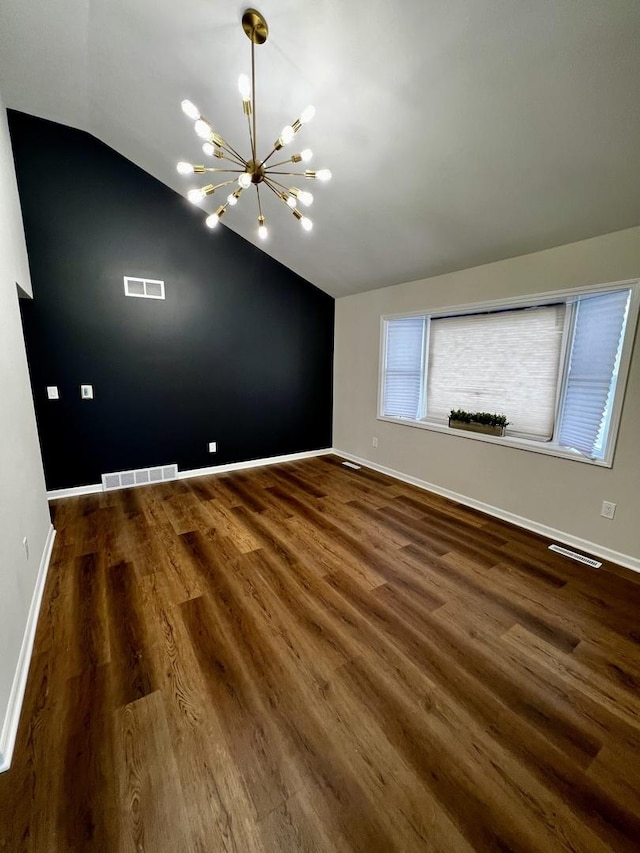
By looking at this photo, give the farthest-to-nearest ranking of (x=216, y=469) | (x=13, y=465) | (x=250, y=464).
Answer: (x=250, y=464), (x=216, y=469), (x=13, y=465)

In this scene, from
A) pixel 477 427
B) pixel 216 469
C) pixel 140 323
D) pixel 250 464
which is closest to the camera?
pixel 477 427

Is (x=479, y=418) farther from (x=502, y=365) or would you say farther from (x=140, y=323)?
(x=140, y=323)

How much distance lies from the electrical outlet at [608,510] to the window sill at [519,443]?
0.97 ft

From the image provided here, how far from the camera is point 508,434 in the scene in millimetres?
3240

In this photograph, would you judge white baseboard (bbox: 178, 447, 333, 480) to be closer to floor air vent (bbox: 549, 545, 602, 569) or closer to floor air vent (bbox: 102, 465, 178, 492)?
floor air vent (bbox: 102, 465, 178, 492)

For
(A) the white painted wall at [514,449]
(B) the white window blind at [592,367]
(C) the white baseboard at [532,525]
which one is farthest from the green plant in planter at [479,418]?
(C) the white baseboard at [532,525]

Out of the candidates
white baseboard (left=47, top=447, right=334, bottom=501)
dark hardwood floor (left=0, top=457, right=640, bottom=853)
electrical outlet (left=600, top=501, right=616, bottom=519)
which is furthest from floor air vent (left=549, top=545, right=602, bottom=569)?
white baseboard (left=47, top=447, right=334, bottom=501)

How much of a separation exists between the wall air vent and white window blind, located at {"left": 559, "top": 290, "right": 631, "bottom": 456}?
409 cm

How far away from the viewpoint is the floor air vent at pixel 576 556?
2.47 meters

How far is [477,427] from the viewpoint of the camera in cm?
338

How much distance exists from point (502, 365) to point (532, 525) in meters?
1.54

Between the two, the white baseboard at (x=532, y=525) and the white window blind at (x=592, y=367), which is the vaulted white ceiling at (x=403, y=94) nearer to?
the white window blind at (x=592, y=367)

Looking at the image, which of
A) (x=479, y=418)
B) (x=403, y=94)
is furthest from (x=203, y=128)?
(x=479, y=418)

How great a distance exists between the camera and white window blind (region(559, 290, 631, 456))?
8.04 feet
